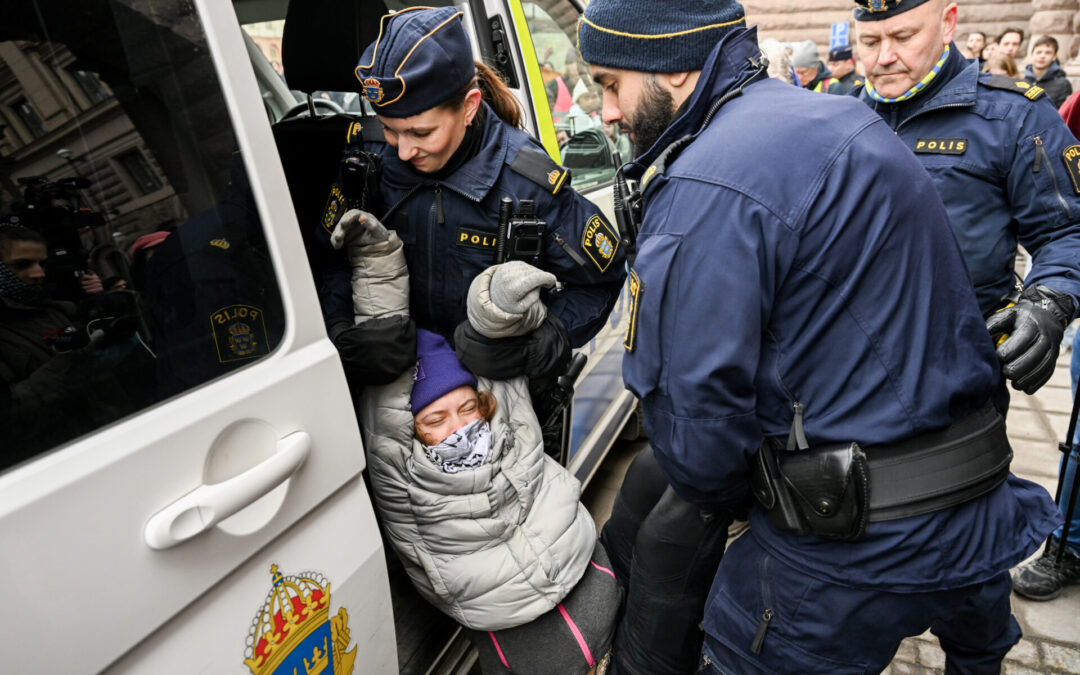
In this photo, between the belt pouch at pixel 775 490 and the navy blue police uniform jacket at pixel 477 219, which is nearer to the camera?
the belt pouch at pixel 775 490

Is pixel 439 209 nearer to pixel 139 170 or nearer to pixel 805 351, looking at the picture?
pixel 139 170

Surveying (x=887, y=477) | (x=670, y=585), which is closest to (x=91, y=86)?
(x=887, y=477)

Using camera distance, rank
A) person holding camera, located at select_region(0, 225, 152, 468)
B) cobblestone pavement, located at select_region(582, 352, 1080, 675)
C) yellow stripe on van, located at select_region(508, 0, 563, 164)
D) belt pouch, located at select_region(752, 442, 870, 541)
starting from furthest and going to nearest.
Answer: yellow stripe on van, located at select_region(508, 0, 563, 164) → cobblestone pavement, located at select_region(582, 352, 1080, 675) → belt pouch, located at select_region(752, 442, 870, 541) → person holding camera, located at select_region(0, 225, 152, 468)

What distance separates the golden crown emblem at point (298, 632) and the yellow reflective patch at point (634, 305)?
68 centimetres

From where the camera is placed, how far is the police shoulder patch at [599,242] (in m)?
1.87

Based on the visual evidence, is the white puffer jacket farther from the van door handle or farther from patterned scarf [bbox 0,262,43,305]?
patterned scarf [bbox 0,262,43,305]

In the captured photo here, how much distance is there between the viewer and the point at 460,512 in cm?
152

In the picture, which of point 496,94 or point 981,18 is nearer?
point 496,94

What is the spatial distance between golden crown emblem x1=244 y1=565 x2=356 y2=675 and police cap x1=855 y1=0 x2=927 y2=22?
2.14 m

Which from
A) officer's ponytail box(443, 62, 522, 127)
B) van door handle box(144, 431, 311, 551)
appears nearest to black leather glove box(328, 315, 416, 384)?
van door handle box(144, 431, 311, 551)

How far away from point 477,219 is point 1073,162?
1.63 meters

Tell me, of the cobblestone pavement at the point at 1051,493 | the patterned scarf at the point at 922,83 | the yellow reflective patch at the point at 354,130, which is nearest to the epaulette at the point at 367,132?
the yellow reflective patch at the point at 354,130

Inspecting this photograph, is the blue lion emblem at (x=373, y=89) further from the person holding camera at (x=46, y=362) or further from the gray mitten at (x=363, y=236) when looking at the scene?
the person holding camera at (x=46, y=362)

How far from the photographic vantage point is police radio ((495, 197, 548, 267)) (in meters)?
1.71
